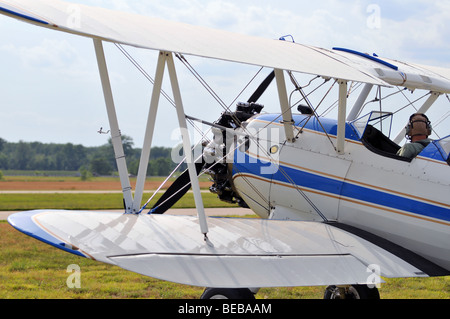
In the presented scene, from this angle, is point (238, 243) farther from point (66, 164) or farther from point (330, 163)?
point (66, 164)

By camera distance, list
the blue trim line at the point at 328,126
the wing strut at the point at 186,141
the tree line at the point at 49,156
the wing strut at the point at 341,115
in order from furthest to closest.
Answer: the tree line at the point at 49,156 < the wing strut at the point at 341,115 < the blue trim line at the point at 328,126 < the wing strut at the point at 186,141

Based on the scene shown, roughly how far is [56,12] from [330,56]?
2.91 m

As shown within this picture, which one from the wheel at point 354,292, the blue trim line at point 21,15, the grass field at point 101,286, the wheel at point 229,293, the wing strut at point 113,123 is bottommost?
the grass field at point 101,286

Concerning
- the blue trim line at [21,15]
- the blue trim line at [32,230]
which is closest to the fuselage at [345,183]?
the blue trim line at [32,230]

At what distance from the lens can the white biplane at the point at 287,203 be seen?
4.11m

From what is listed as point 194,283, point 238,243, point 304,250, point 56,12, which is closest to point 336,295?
point 304,250

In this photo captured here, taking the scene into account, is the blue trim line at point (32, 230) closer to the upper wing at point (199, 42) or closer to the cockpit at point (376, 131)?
the upper wing at point (199, 42)

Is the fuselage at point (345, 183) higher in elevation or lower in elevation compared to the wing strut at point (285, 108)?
lower

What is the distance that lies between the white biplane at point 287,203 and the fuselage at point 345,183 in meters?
0.01

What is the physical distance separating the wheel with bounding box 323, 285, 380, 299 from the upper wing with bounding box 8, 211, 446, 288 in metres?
0.66

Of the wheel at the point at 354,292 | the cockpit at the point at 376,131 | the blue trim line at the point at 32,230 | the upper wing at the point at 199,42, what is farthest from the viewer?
the cockpit at the point at 376,131

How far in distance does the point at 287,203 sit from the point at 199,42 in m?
2.19

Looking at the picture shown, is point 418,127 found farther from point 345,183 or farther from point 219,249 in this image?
point 219,249

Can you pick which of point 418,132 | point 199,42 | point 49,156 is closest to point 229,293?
point 199,42
